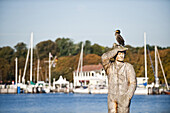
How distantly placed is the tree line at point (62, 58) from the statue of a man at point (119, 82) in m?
73.9

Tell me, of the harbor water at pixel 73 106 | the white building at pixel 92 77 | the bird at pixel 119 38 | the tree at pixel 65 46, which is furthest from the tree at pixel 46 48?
the bird at pixel 119 38

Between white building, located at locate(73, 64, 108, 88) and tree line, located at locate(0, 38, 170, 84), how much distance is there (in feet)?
26.2

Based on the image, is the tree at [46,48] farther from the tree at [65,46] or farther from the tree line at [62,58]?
the tree at [65,46]

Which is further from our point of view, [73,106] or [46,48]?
[46,48]

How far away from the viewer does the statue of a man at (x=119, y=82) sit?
9477mm

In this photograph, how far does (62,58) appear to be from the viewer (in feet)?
417

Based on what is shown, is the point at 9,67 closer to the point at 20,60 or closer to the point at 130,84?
the point at 20,60

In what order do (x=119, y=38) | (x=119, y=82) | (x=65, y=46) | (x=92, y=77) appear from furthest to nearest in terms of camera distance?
(x=65, y=46), (x=92, y=77), (x=119, y=38), (x=119, y=82)

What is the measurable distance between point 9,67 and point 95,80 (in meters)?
31.8

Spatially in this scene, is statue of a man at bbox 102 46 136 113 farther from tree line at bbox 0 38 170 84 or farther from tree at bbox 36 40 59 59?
tree at bbox 36 40 59 59

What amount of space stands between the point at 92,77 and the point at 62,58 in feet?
100

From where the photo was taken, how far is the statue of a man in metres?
9.48

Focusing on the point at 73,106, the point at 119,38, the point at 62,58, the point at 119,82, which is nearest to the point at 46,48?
the point at 62,58

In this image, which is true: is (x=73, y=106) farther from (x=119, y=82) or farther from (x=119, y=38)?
(x=119, y=82)
